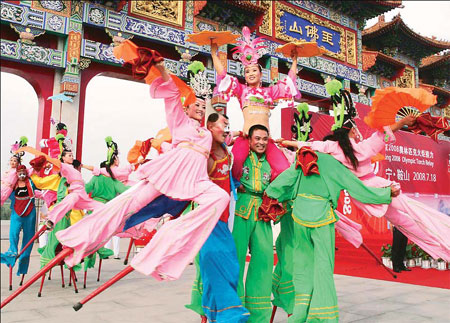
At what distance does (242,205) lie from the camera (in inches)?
113

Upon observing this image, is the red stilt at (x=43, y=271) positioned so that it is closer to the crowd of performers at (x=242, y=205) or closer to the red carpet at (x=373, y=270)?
the crowd of performers at (x=242, y=205)

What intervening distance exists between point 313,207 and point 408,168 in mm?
6514

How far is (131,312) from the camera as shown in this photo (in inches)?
140

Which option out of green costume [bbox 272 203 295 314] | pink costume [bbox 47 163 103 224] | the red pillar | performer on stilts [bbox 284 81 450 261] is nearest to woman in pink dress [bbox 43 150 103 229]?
pink costume [bbox 47 163 103 224]

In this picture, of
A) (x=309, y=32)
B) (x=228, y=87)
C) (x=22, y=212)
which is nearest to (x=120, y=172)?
(x=22, y=212)

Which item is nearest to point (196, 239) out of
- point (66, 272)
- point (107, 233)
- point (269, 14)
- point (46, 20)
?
point (107, 233)

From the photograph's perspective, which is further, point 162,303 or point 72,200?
point 72,200

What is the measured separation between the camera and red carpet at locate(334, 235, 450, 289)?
5.55 m

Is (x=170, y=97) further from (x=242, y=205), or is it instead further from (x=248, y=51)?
(x=248, y=51)

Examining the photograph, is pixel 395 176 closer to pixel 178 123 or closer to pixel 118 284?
pixel 118 284

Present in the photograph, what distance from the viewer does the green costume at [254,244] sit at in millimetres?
2717

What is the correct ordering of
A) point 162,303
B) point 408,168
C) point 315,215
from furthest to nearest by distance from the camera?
point 408,168, point 162,303, point 315,215

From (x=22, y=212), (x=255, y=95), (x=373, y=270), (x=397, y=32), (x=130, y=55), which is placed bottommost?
(x=373, y=270)

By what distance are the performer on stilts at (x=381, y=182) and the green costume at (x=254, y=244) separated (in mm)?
514
